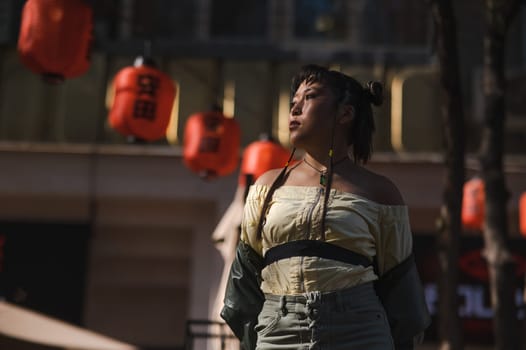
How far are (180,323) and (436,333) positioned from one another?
4.08 m

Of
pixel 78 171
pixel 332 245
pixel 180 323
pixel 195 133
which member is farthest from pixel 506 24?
pixel 180 323

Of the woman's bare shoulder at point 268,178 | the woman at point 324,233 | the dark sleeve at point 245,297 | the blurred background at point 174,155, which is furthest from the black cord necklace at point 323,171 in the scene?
the blurred background at point 174,155

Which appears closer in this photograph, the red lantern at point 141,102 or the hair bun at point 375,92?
the hair bun at point 375,92

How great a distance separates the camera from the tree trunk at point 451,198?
5848mm

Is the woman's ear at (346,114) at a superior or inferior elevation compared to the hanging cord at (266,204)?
superior

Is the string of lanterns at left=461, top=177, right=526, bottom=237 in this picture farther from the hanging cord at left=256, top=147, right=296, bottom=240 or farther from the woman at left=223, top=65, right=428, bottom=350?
the hanging cord at left=256, top=147, right=296, bottom=240

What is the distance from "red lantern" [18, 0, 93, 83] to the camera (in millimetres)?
5641

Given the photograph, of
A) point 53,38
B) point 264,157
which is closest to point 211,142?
point 264,157

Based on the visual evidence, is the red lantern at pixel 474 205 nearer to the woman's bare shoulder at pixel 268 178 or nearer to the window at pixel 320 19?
the window at pixel 320 19

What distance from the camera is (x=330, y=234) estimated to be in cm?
196

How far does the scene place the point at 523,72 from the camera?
1005cm

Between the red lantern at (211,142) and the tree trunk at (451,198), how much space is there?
2.49 m

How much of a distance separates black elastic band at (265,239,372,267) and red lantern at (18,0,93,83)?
4371 millimetres

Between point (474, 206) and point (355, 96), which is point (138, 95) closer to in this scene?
point (474, 206)
